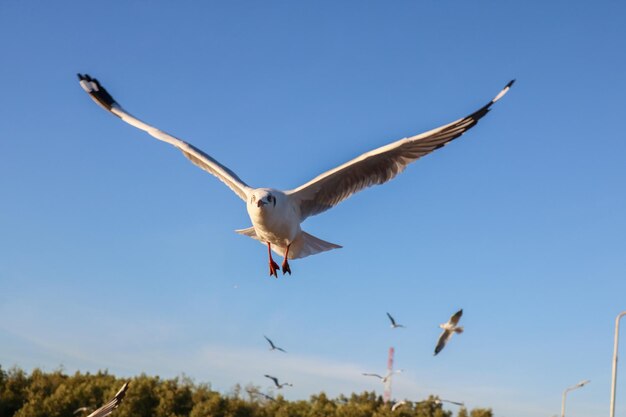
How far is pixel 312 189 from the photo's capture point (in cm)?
1084

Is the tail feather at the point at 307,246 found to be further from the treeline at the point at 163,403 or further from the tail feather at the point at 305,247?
the treeline at the point at 163,403

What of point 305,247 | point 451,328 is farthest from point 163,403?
point 305,247

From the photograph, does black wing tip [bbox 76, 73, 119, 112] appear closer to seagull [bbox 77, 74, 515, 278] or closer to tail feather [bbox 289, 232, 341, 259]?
seagull [bbox 77, 74, 515, 278]

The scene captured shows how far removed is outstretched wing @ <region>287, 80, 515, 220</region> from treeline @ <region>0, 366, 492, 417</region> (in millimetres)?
20467

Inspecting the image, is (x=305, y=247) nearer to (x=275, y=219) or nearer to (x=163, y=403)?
(x=275, y=219)

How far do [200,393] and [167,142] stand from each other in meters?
21.8

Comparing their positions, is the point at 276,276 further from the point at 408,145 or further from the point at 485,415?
the point at 485,415

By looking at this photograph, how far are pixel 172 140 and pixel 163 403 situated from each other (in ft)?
69.7

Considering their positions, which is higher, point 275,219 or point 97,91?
point 97,91

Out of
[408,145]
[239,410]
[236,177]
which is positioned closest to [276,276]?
[236,177]

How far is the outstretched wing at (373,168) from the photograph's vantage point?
10367 millimetres

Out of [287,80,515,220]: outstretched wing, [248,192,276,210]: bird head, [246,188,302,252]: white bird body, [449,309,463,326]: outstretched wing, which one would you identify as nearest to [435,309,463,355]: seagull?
[449,309,463,326]: outstretched wing

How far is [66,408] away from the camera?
32125 mm

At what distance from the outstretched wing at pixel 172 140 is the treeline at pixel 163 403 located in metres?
18.6
